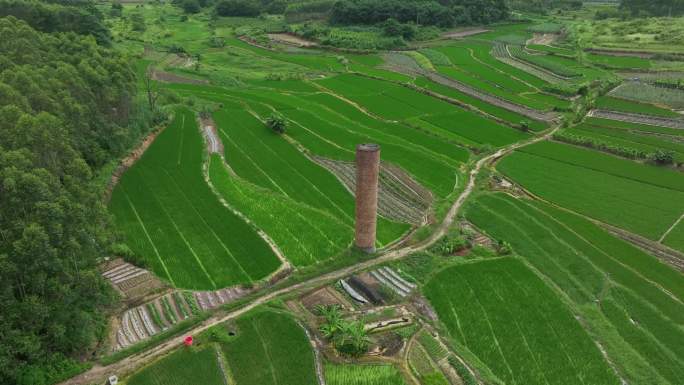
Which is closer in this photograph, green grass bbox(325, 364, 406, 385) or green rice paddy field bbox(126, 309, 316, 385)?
green rice paddy field bbox(126, 309, 316, 385)

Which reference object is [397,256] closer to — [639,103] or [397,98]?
[397,98]

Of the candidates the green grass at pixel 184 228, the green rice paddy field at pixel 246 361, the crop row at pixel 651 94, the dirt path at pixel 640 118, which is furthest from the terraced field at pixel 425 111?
the green rice paddy field at pixel 246 361

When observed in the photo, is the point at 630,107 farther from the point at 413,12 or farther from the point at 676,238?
the point at 413,12

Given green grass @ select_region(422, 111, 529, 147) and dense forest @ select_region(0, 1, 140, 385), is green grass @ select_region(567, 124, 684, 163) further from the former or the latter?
dense forest @ select_region(0, 1, 140, 385)

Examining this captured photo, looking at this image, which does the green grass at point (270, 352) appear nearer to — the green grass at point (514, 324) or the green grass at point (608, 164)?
the green grass at point (514, 324)

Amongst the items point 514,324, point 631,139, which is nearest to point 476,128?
point 631,139

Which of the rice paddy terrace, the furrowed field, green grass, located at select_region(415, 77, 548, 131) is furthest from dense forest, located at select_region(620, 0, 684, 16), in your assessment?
the furrowed field
